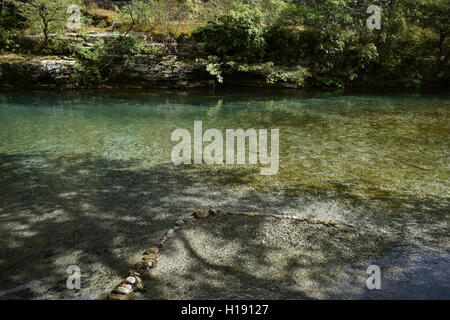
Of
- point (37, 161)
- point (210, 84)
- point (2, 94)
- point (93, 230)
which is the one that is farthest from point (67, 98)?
point (93, 230)

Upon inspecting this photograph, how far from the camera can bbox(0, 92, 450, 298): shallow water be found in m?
6.34

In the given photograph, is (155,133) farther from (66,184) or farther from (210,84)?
(210,84)

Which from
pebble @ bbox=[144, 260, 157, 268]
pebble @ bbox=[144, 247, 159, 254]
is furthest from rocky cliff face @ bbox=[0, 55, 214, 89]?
pebble @ bbox=[144, 260, 157, 268]

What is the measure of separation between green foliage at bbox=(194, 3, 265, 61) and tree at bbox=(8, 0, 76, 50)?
9256 millimetres

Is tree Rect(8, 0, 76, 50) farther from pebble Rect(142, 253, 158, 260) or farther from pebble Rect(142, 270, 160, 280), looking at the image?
pebble Rect(142, 270, 160, 280)

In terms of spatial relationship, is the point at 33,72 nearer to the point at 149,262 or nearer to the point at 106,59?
the point at 106,59

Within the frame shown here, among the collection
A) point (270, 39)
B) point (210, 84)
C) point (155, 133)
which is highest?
point (270, 39)

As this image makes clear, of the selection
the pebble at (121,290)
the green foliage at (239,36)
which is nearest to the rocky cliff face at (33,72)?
the green foliage at (239,36)

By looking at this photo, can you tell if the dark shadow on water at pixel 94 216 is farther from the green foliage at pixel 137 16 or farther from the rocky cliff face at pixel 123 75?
the green foliage at pixel 137 16

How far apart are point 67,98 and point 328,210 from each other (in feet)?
55.5

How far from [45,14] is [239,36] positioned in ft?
40.1

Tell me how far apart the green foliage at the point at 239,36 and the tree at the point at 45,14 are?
9256mm

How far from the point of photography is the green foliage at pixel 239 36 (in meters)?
22.7

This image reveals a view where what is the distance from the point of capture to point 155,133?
12047mm
